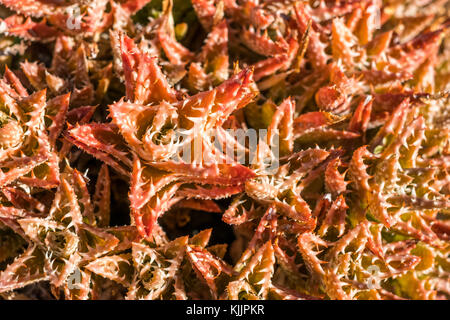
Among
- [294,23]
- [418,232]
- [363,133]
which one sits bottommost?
[418,232]

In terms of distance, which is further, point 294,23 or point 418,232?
point 294,23

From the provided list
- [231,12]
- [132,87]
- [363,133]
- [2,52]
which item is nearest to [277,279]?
[363,133]

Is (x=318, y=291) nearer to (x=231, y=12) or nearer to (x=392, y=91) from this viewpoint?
(x=392, y=91)

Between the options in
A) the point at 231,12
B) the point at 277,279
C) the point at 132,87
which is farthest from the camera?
the point at 231,12

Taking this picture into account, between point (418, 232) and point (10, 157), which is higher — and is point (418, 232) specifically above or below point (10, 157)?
below

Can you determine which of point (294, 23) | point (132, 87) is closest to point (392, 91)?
point (294, 23)

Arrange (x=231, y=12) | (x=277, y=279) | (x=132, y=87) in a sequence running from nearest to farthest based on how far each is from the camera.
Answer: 1. (x=132, y=87)
2. (x=277, y=279)
3. (x=231, y=12)

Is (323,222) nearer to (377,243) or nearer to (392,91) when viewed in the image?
(377,243)
